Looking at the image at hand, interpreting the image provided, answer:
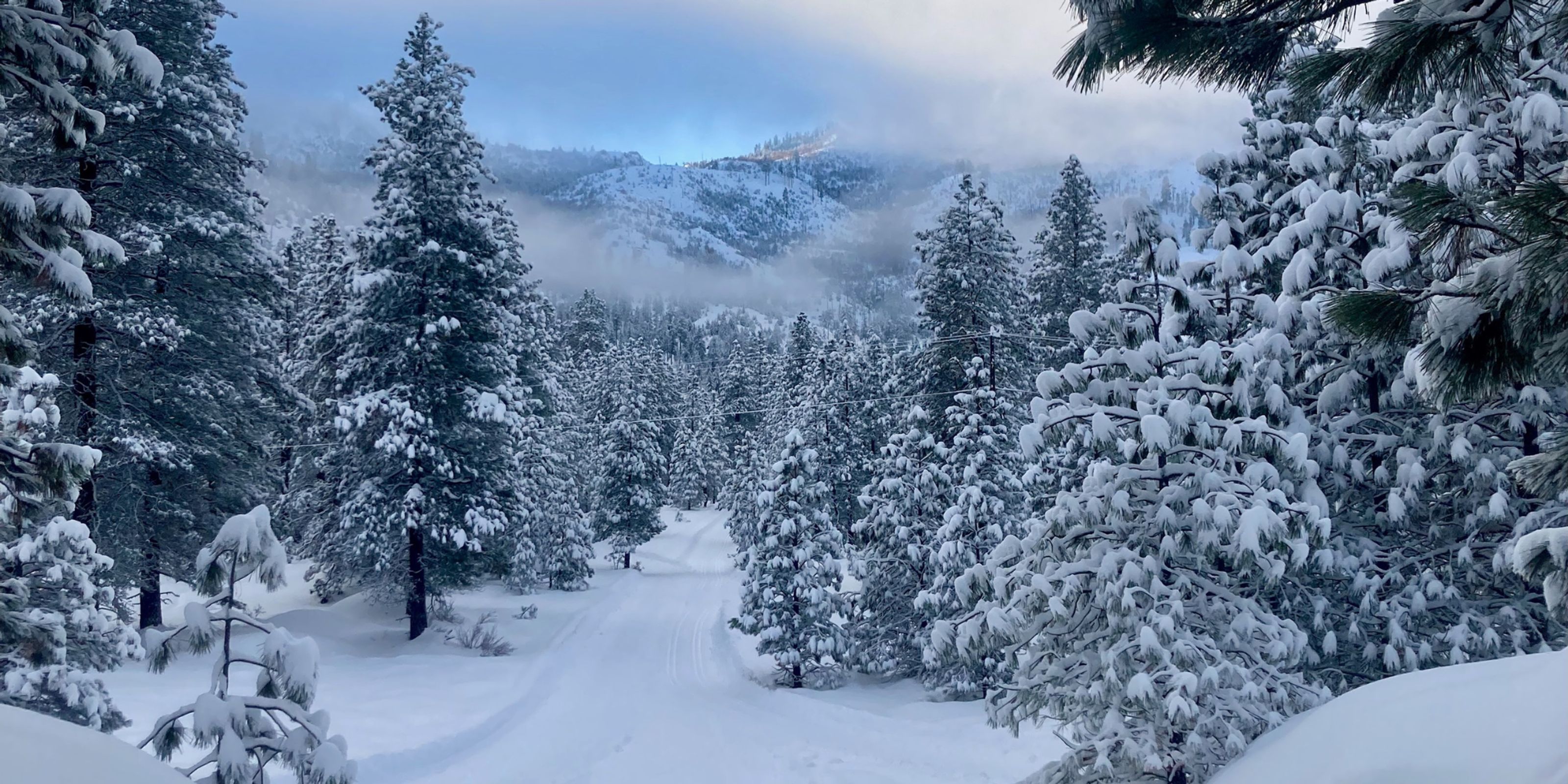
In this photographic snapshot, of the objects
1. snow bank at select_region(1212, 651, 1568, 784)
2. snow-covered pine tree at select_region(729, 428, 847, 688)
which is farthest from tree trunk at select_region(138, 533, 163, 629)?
snow bank at select_region(1212, 651, 1568, 784)

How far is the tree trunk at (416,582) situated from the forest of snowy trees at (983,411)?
0.43 ft

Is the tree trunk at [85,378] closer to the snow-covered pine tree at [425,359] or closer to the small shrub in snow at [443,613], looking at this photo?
the snow-covered pine tree at [425,359]

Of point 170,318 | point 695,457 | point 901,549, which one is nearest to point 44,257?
point 170,318

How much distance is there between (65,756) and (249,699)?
180 centimetres

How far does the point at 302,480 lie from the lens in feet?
73.2

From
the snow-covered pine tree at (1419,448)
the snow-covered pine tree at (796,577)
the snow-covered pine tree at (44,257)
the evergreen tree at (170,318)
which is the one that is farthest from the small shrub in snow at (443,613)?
the snow-covered pine tree at (1419,448)

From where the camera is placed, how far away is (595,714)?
1658 centimetres

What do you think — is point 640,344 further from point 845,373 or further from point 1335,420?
point 1335,420

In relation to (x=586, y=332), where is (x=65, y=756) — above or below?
below

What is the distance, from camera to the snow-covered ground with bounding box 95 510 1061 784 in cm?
1270

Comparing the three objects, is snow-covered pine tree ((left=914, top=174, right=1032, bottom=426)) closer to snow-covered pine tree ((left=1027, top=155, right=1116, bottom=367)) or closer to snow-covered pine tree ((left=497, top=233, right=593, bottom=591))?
snow-covered pine tree ((left=1027, top=155, right=1116, bottom=367))

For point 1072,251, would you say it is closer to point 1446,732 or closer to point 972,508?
point 972,508

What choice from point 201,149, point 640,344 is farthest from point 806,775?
point 640,344

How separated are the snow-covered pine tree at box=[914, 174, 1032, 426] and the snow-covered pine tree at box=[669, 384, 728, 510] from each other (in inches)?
1736
